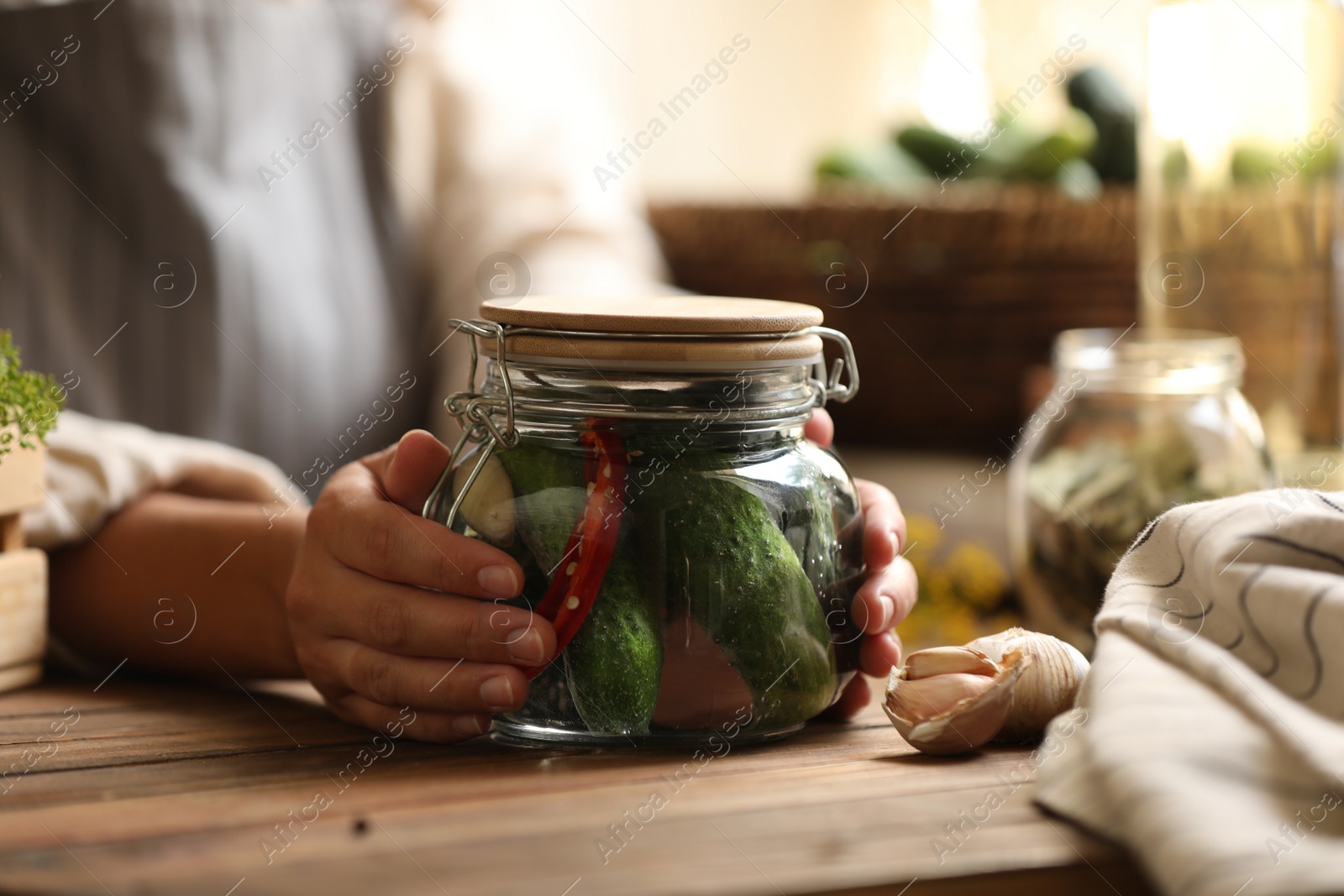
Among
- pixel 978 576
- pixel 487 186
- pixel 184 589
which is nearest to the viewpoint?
pixel 184 589

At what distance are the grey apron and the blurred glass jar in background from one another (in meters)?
0.93

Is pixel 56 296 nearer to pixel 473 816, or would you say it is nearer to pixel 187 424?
pixel 187 424

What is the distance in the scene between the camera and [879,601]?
546mm

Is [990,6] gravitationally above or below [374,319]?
above

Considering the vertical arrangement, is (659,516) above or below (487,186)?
below

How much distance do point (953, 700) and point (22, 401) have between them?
0.50 m

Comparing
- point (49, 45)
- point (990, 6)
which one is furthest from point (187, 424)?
point (990, 6)

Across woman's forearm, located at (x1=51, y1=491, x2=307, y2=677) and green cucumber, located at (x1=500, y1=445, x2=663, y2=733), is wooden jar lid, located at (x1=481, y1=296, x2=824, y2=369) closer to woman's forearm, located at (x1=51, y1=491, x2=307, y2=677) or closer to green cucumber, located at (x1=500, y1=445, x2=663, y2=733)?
green cucumber, located at (x1=500, y1=445, x2=663, y2=733)

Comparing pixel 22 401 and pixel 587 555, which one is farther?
pixel 22 401

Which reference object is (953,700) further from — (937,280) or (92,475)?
(937,280)

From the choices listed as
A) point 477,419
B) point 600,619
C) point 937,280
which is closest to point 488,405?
point 477,419

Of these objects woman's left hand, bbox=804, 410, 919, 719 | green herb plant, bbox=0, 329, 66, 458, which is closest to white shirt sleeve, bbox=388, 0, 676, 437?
green herb plant, bbox=0, 329, 66, 458

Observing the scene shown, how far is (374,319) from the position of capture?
1433mm

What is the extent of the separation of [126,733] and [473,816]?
228 millimetres
